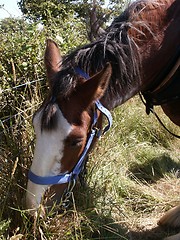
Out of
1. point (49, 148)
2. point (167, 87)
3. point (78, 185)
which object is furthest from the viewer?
point (78, 185)

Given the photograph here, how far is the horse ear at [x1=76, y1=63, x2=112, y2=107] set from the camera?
2100 millimetres

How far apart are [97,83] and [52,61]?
48cm

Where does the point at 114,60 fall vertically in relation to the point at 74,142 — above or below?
above

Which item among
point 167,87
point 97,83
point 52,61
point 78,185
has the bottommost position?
point 78,185

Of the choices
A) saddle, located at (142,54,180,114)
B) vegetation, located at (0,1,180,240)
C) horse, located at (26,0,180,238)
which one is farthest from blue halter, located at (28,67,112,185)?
saddle, located at (142,54,180,114)

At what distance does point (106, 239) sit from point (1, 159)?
0.92 meters

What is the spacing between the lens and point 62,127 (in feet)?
6.88

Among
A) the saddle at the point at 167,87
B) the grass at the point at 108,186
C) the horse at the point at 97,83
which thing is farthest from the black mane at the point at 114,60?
the grass at the point at 108,186

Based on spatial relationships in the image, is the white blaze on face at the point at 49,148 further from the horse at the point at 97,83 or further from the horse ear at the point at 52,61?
the horse ear at the point at 52,61

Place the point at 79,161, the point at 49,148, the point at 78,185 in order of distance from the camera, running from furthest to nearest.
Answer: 1. the point at 78,185
2. the point at 79,161
3. the point at 49,148

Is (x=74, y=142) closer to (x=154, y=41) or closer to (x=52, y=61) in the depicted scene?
(x=52, y=61)

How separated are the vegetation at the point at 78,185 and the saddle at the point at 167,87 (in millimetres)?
811

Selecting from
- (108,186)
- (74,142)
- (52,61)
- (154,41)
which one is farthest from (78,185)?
(154,41)

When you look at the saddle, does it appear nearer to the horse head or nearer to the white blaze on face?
the horse head
